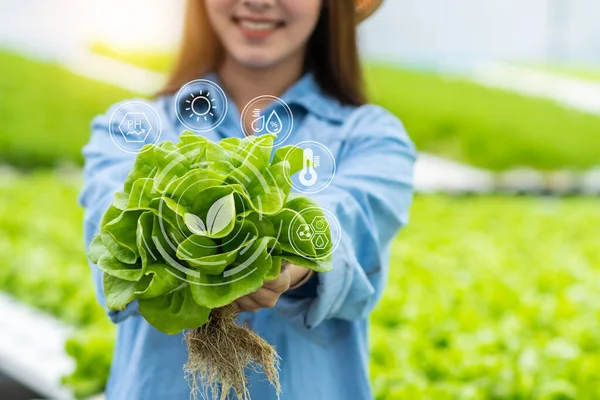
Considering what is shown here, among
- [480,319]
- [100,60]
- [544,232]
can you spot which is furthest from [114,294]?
[100,60]

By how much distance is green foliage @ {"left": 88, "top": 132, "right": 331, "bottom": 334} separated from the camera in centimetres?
69

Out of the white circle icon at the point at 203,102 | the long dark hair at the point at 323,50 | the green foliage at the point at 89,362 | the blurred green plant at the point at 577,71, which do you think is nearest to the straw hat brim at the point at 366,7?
the long dark hair at the point at 323,50

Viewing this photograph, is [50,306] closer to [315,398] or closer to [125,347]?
[125,347]

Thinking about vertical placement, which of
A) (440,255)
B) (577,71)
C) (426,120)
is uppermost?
(440,255)

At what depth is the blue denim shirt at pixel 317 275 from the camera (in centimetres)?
96

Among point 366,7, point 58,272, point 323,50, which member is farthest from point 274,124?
point 58,272

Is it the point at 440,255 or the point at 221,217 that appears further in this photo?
the point at 440,255

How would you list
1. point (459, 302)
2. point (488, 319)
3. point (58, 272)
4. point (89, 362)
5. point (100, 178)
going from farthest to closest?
A: 1. point (58, 272)
2. point (459, 302)
3. point (488, 319)
4. point (89, 362)
5. point (100, 178)

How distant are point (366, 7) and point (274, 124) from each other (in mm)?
638

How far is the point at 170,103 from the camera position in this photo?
1.14 meters

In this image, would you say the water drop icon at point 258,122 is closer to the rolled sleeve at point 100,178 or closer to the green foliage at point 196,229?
the green foliage at point 196,229

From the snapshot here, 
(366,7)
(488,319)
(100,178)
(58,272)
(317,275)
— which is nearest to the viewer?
(317,275)
